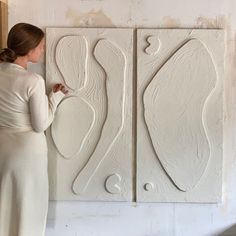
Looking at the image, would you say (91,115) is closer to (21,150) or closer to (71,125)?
(71,125)

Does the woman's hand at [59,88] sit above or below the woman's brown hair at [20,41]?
below

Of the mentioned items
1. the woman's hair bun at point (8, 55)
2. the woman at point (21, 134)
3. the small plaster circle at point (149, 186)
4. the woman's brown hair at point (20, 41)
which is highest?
the woman's brown hair at point (20, 41)

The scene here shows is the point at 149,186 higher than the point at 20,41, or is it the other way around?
the point at 20,41

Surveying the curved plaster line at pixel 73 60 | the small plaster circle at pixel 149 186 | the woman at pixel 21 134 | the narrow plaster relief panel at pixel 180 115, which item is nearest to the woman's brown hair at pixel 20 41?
the woman at pixel 21 134

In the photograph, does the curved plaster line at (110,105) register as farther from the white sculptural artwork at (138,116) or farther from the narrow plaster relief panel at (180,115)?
the narrow plaster relief panel at (180,115)

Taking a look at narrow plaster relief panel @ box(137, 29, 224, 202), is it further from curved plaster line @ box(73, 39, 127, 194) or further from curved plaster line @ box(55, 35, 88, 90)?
curved plaster line @ box(55, 35, 88, 90)

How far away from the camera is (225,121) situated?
8.09 ft

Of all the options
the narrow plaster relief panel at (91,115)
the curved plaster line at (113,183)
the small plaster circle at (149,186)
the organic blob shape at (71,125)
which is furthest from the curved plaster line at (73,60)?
the small plaster circle at (149,186)

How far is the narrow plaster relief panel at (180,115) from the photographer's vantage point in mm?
2420

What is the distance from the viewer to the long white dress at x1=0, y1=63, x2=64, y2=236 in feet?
6.93

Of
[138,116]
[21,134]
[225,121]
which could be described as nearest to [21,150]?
[21,134]

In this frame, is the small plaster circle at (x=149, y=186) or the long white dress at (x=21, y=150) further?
the small plaster circle at (x=149, y=186)

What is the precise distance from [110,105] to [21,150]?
592 millimetres

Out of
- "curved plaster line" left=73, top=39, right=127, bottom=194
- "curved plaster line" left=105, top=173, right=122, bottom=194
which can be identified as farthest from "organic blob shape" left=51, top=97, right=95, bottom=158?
"curved plaster line" left=105, top=173, right=122, bottom=194
